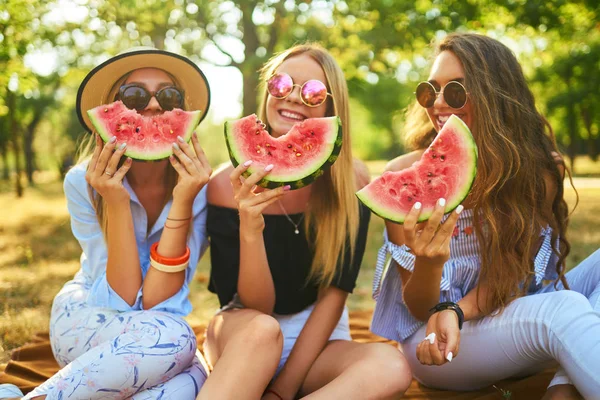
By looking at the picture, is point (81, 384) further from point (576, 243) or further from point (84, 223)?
point (576, 243)

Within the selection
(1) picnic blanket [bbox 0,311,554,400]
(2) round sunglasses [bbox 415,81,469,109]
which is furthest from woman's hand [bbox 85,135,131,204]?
(2) round sunglasses [bbox 415,81,469,109]

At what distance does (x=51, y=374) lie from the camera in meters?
3.61

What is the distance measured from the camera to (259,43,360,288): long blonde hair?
10.8ft

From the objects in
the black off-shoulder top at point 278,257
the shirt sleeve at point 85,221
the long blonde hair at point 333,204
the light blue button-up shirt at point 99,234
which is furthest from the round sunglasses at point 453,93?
the shirt sleeve at point 85,221

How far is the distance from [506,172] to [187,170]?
5.76 feet

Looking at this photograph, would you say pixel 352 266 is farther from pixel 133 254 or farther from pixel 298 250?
pixel 133 254

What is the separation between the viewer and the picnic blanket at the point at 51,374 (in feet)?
10.2

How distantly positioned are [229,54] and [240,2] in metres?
1.19

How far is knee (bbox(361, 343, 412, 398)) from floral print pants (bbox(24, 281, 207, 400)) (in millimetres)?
900

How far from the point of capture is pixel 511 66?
10.2 ft

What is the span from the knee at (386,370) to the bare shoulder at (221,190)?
129 cm

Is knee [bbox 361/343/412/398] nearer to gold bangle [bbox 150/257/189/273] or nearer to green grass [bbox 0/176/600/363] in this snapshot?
gold bangle [bbox 150/257/189/273]

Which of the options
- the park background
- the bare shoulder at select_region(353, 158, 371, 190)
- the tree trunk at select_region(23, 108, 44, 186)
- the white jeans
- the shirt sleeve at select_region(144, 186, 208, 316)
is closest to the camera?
the white jeans

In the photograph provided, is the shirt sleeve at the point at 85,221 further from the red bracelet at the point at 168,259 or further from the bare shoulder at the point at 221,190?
the bare shoulder at the point at 221,190
